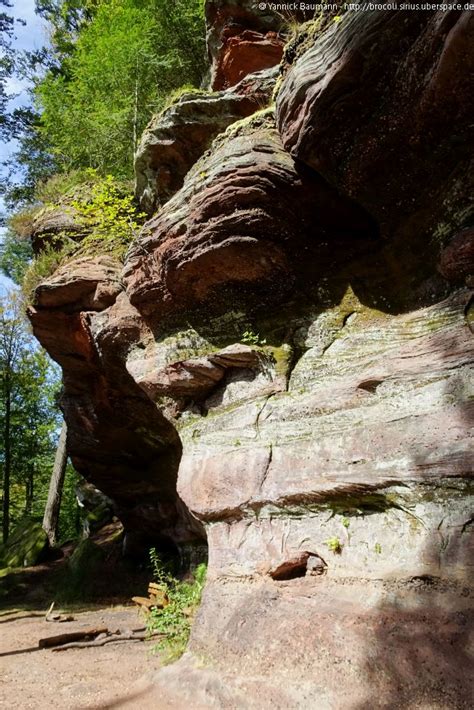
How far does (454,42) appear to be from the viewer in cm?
392

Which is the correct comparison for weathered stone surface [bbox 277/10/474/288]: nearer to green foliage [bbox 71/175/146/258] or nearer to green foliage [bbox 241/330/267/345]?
green foliage [bbox 241/330/267/345]

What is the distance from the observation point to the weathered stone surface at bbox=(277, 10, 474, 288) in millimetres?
4273

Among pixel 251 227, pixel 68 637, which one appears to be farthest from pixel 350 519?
pixel 68 637

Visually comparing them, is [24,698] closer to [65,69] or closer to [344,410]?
[344,410]

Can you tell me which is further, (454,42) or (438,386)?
(438,386)

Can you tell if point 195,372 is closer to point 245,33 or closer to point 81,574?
point 245,33

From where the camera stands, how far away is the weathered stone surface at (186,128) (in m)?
8.32

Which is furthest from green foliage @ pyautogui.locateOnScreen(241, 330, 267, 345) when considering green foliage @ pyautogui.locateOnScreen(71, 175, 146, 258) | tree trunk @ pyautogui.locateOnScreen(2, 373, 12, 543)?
tree trunk @ pyautogui.locateOnScreen(2, 373, 12, 543)

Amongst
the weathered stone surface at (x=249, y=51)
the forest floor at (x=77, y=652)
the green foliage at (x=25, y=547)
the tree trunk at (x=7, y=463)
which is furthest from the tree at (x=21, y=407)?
the weathered stone surface at (x=249, y=51)

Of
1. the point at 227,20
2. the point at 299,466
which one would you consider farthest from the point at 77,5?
the point at 299,466

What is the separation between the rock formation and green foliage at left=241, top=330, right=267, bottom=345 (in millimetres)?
21

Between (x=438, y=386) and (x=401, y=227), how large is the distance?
234 centimetres

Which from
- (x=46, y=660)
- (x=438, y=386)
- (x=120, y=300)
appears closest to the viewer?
(x=438, y=386)

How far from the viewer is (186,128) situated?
8.95 metres
